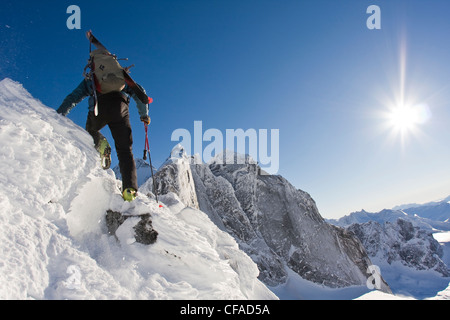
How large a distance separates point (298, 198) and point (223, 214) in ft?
63.9

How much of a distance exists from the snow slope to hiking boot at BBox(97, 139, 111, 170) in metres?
0.14

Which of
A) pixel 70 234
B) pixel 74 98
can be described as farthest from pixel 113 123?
pixel 70 234

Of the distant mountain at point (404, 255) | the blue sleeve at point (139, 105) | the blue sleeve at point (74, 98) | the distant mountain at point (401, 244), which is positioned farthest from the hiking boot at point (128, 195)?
the distant mountain at point (401, 244)

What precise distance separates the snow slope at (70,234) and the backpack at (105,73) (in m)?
1.06

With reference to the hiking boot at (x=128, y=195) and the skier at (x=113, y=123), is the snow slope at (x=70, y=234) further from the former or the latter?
the skier at (x=113, y=123)

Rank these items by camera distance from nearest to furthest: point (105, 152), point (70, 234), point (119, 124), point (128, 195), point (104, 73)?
point (70, 234) < point (128, 195) < point (104, 73) < point (119, 124) < point (105, 152)

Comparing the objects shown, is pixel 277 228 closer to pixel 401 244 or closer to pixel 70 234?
pixel 70 234

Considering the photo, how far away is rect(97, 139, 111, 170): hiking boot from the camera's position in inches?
189

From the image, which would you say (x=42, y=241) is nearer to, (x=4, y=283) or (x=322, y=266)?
(x=4, y=283)

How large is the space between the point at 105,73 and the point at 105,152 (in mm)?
1469

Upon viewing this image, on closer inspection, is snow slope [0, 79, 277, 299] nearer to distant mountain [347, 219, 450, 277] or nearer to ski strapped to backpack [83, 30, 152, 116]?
ski strapped to backpack [83, 30, 152, 116]

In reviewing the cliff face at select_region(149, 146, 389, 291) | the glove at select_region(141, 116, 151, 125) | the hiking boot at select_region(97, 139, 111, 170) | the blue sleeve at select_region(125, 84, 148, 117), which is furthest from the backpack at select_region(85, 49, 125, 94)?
the cliff face at select_region(149, 146, 389, 291)

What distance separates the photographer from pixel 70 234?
3.28 metres

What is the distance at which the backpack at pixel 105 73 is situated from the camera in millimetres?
4609
